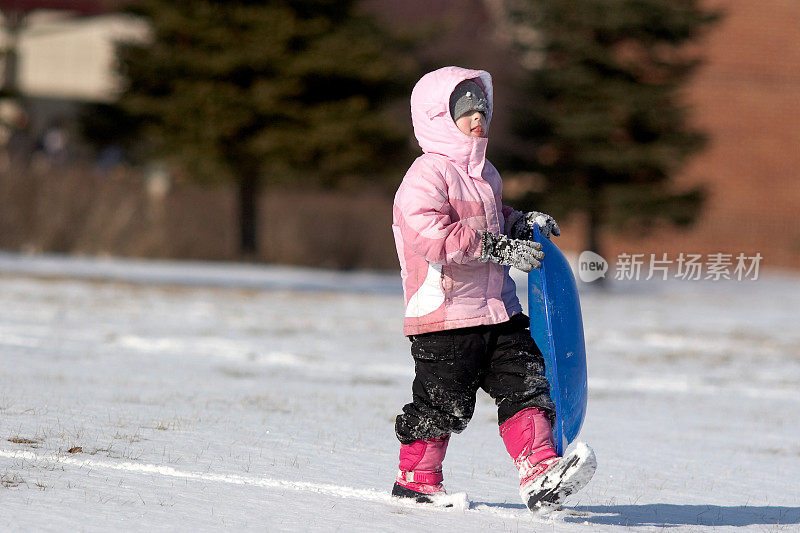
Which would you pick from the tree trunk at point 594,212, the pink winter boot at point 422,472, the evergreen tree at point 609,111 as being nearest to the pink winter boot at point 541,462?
the pink winter boot at point 422,472

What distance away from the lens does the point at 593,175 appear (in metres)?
23.8

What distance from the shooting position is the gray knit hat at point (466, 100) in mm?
4914

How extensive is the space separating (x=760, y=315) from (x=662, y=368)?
854cm

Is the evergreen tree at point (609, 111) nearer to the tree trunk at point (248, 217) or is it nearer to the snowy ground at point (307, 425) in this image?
the tree trunk at point (248, 217)

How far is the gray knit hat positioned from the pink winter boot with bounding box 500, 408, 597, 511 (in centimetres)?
120

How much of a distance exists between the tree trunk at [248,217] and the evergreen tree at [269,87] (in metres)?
1.30

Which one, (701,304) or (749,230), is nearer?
(701,304)

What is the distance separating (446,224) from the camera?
15.4 ft

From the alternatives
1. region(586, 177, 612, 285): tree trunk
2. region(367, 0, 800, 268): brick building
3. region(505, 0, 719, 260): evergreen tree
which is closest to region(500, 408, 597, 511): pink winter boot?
region(505, 0, 719, 260): evergreen tree

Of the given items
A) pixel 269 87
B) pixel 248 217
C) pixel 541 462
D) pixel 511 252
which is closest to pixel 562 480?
pixel 541 462

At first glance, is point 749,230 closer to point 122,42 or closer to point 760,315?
point 760,315

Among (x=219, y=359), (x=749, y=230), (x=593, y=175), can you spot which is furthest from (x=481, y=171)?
(x=749, y=230)

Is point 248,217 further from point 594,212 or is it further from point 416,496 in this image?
point 416,496

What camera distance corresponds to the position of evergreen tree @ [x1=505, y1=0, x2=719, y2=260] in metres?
22.8
